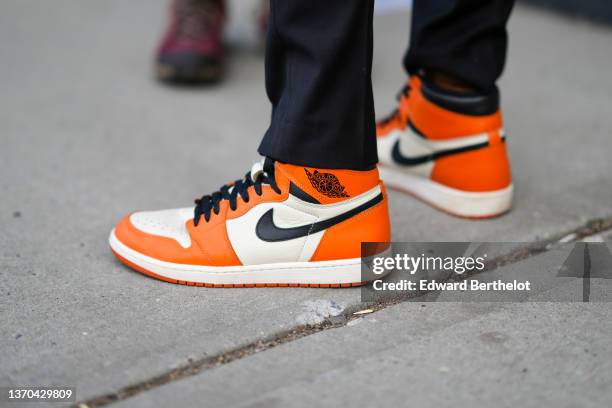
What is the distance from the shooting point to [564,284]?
1420 millimetres

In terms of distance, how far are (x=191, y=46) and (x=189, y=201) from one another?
0.87 m

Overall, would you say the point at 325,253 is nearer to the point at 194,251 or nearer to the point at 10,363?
the point at 194,251

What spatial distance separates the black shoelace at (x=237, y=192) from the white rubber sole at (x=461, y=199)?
1.71 ft

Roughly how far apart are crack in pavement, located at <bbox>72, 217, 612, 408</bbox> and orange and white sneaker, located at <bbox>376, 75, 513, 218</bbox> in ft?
0.55

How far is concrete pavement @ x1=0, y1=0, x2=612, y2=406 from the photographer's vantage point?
116 centimetres

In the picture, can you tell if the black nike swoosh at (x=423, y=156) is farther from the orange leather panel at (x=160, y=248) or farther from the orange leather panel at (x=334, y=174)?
the orange leather panel at (x=160, y=248)

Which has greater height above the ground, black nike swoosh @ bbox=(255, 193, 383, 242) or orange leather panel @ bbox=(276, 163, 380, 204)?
orange leather panel @ bbox=(276, 163, 380, 204)

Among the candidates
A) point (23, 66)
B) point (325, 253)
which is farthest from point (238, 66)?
point (325, 253)

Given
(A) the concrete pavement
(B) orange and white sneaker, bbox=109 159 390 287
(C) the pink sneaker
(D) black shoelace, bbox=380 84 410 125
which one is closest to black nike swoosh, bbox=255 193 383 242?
(B) orange and white sneaker, bbox=109 159 390 287

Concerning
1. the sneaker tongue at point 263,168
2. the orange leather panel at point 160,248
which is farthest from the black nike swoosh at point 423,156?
the orange leather panel at point 160,248

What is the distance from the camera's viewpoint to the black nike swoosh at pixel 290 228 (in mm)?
1386

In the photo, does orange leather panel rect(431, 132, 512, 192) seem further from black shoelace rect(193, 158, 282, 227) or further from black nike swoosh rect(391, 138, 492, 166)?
black shoelace rect(193, 158, 282, 227)

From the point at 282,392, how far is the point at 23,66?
1.91 metres

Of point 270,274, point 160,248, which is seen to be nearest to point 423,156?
point 270,274
